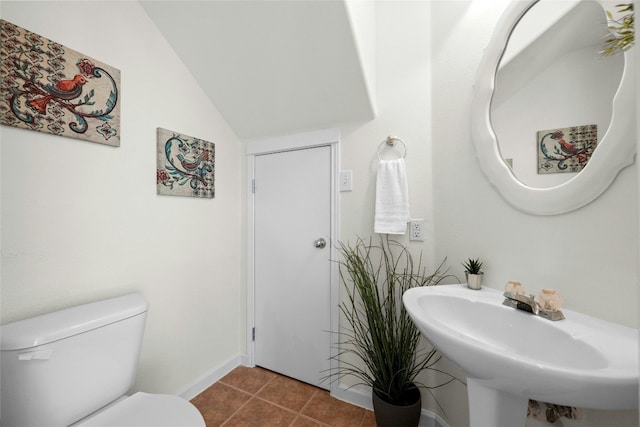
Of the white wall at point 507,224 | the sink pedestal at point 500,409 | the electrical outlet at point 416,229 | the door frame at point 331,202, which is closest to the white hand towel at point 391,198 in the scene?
the electrical outlet at point 416,229

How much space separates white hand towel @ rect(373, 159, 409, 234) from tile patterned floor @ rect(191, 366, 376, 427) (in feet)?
3.57

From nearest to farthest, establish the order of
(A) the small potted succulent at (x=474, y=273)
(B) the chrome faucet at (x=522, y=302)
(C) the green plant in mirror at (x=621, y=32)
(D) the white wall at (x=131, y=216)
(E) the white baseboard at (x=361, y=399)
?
1. (C) the green plant in mirror at (x=621, y=32)
2. (B) the chrome faucet at (x=522, y=302)
3. (D) the white wall at (x=131, y=216)
4. (A) the small potted succulent at (x=474, y=273)
5. (E) the white baseboard at (x=361, y=399)

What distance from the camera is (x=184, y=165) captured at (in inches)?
60.0

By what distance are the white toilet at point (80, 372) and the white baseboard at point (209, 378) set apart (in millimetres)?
619

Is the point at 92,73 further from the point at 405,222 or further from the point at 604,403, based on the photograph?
the point at 604,403

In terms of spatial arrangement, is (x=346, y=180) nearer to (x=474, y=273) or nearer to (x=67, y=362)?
(x=474, y=273)

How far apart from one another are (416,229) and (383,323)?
0.52 metres

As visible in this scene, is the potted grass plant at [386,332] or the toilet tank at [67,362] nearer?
the toilet tank at [67,362]

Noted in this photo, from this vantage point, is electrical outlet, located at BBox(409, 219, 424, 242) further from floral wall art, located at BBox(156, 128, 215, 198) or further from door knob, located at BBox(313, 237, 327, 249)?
floral wall art, located at BBox(156, 128, 215, 198)

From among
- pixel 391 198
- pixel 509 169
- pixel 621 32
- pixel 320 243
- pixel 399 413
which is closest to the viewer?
pixel 621 32

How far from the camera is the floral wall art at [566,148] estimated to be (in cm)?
80

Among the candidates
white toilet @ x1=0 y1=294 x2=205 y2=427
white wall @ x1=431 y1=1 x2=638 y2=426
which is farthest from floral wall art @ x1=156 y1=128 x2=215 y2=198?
white wall @ x1=431 y1=1 x2=638 y2=426

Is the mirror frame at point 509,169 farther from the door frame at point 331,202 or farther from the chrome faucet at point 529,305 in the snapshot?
the door frame at point 331,202

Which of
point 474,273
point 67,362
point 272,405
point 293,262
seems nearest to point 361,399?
point 272,405
